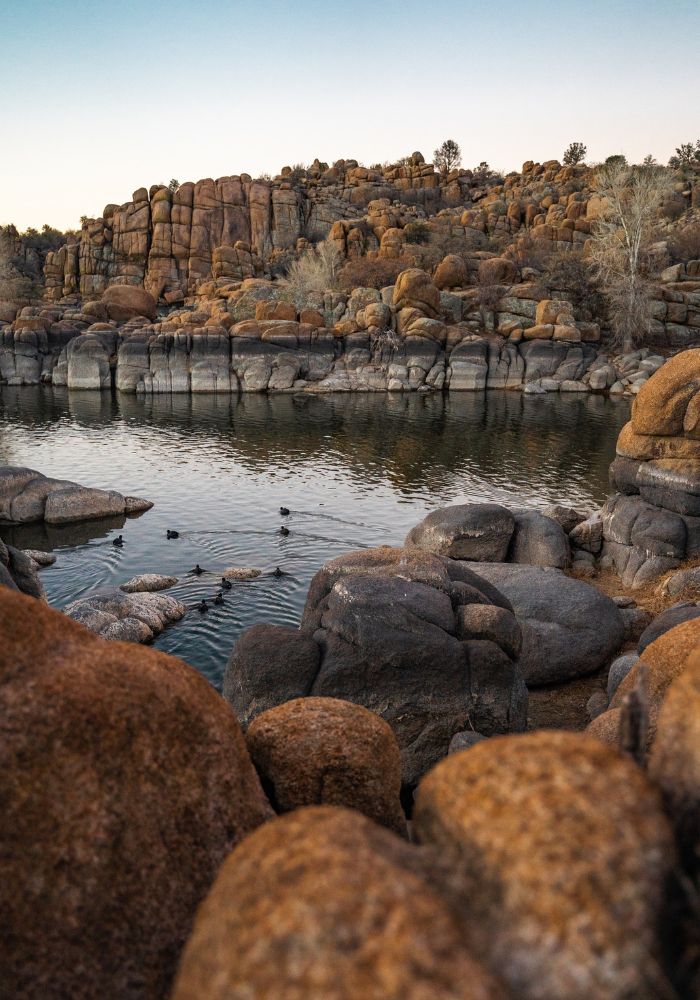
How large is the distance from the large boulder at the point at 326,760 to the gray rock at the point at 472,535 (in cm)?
1566

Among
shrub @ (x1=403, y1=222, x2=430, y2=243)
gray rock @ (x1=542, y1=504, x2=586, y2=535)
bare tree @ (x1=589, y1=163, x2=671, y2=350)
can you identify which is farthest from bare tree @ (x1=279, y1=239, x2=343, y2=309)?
gray rock @ (x1=542, y1=504, x2=586, y2=535)

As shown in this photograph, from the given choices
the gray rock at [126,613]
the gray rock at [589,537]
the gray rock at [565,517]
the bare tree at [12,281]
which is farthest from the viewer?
the bare tree at [12,281]

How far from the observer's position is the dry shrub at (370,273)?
84.1 m

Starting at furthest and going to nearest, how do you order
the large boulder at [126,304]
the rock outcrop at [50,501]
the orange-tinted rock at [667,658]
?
the large boulder at [126,304] < the rock outcrop at [50,501] < the orange-tinted rock at [667,658]

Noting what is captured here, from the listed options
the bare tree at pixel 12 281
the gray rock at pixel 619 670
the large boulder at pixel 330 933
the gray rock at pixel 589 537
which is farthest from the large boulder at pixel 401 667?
the bare tree at pixel 12 281

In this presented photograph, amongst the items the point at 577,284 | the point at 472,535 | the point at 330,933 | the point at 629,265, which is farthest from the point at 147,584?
the point at 577,284

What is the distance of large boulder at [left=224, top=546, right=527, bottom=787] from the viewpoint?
1115cm

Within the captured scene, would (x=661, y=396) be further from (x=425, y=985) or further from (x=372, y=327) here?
(x=372, y=327)

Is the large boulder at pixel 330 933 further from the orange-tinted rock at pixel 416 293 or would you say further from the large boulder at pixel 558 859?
the orange-tinted rock at pixel 416 293

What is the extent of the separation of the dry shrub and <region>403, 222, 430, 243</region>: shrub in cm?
1458

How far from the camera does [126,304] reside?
8300cm

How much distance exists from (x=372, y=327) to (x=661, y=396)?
174ft

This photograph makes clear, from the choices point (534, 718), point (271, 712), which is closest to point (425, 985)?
point (271, 712)

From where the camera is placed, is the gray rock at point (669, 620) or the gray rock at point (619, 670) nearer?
the gray rock at point (619, 670)
